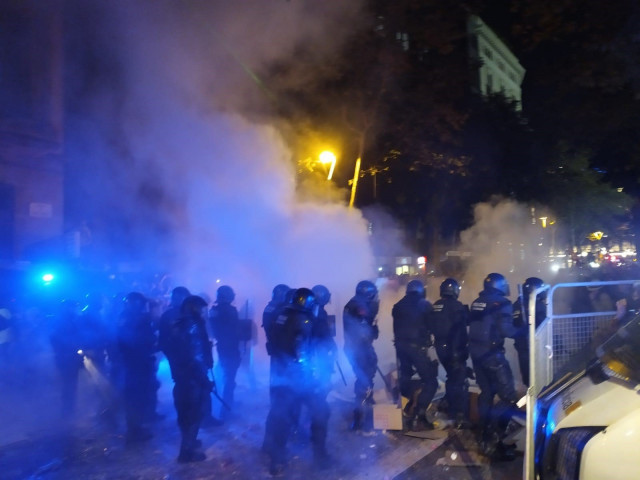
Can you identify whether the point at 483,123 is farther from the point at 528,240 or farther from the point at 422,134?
the point at 422,134

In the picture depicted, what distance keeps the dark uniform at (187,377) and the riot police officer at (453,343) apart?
210 centimetres

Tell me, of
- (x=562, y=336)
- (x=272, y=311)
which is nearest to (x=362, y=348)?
(x=272, y=311)

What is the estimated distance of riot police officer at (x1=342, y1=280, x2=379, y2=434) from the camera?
15.3 feet

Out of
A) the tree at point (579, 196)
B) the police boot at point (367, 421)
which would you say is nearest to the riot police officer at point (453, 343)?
the police boot at point (367, 421)

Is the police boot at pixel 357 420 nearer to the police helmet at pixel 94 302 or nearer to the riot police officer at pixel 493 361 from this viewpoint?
the riot police officer at pixel 493 361

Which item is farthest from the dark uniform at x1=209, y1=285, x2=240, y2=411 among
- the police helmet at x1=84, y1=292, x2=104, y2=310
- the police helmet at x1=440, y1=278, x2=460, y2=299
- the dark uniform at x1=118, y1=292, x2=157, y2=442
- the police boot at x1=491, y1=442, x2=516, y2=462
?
the police boot at x1=491, y1=442, x2=516, y2=462

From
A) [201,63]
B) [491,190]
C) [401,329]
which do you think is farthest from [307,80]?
[491,190]

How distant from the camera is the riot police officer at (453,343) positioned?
4.52 m

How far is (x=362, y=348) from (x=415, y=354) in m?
0.49

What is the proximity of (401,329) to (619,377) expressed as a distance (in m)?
2.58

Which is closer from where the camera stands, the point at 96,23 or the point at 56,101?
the point at 96,23

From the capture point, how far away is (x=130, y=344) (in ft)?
15.3

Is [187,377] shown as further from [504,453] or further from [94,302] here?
[504,453]

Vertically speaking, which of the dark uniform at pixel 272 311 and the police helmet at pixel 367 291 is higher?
the police helmet at pixel 367 291
